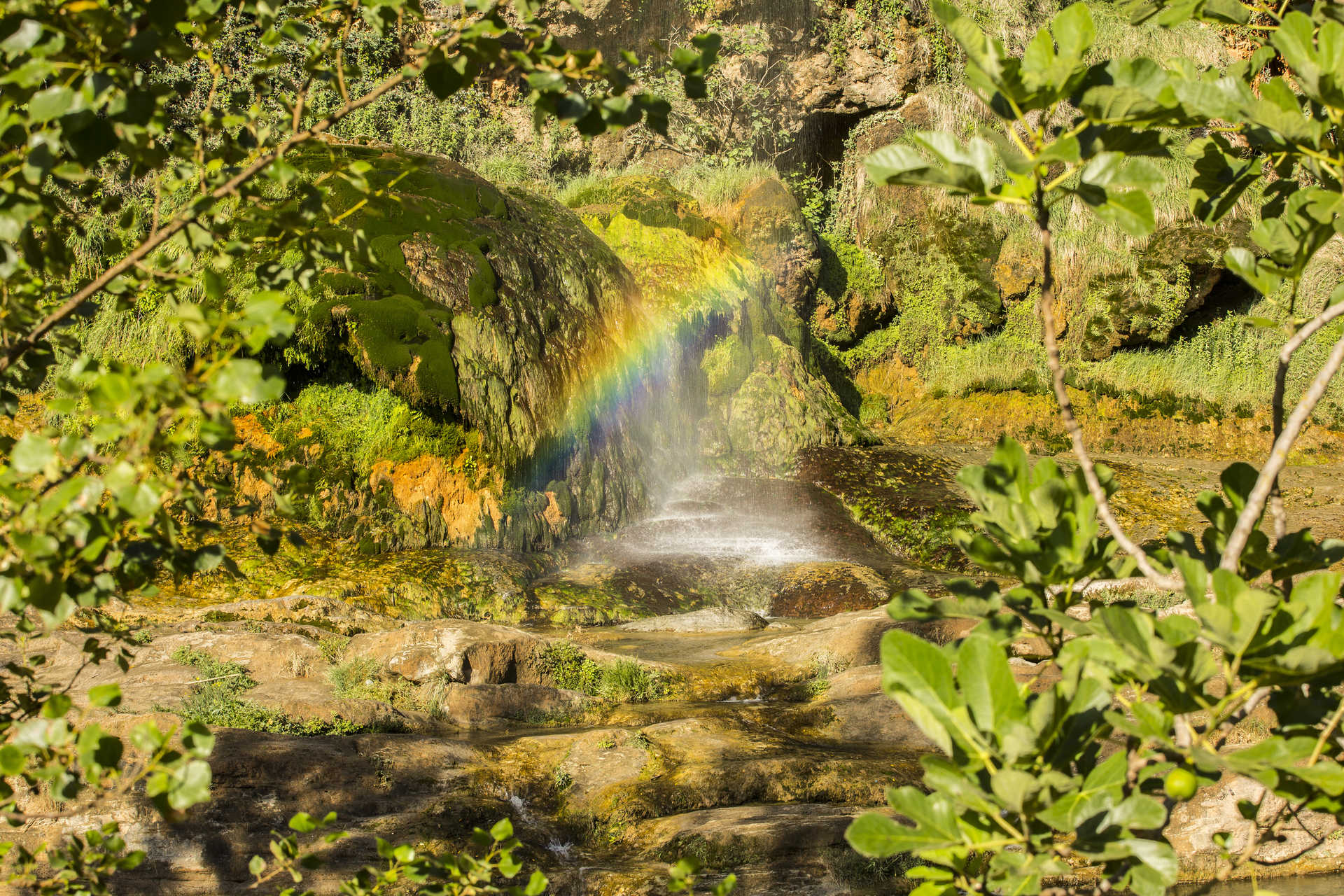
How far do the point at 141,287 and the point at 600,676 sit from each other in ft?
14.0

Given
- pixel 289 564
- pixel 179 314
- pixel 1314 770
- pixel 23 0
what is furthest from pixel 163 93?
pixel 289 564

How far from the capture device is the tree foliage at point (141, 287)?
1.06 meters

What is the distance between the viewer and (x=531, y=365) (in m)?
9.54

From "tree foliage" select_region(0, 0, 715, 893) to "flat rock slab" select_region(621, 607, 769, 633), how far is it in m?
5.84

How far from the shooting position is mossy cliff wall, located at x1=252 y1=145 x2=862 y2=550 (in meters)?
8.52

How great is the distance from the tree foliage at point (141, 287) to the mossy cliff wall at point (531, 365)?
5.45m

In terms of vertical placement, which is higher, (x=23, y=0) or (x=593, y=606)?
(x=23, y=0)

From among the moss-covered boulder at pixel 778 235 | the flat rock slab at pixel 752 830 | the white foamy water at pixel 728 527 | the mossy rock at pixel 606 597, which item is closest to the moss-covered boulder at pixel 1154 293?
the moss-covered boulder at pixel 778 235

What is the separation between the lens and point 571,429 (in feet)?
32.1

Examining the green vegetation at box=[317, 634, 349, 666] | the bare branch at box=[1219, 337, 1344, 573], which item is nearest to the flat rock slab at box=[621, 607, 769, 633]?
the green vegetation at box=[317, 634, 349, 666]

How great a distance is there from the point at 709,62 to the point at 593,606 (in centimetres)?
675

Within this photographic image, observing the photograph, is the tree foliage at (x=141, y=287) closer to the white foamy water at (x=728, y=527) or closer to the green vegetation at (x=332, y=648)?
the green vegetation at (x=332, y=648)

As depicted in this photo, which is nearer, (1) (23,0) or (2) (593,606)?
(1) (23,0)

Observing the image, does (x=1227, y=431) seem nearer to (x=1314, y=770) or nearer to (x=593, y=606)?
(x=593, y=606)
